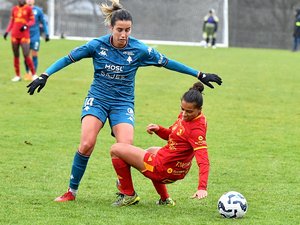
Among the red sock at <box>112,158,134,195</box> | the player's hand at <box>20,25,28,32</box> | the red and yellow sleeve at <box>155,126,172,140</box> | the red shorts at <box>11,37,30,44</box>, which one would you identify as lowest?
the red sock at <box>112,158,134,195</box>

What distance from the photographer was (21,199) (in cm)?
739

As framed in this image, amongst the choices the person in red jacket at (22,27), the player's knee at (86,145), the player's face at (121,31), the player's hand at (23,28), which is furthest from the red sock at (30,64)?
the player's knee at (86,145)

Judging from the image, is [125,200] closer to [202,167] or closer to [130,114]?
[130,114]

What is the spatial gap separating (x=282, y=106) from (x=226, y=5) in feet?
96.4

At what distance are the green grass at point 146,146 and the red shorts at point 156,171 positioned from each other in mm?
294

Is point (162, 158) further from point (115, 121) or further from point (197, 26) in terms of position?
point (197, 26)

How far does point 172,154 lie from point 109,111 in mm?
946

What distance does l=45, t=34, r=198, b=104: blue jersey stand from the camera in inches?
295

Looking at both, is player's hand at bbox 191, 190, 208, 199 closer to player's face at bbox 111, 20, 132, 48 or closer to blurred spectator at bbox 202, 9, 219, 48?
player's face at bbox 111, 20, 132, 48

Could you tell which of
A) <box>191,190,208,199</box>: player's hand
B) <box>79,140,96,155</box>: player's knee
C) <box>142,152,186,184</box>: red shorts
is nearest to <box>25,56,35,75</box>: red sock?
<box>79,140,96,155</box>: player's knee

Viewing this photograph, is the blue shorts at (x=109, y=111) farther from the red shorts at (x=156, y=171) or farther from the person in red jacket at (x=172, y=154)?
the red shorts at (x=156, y=171)

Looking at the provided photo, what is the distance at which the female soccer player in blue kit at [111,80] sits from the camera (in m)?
7.36

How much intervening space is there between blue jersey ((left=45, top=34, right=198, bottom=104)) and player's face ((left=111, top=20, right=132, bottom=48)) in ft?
A: 0.42

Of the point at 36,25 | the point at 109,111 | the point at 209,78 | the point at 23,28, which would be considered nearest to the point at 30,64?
the point at 23,28
